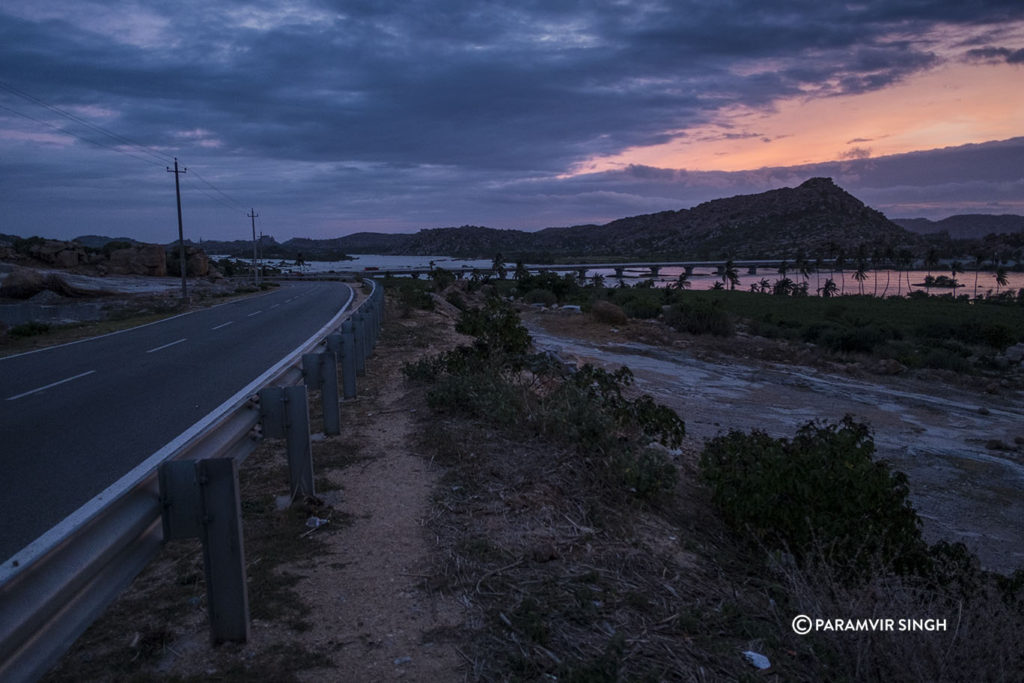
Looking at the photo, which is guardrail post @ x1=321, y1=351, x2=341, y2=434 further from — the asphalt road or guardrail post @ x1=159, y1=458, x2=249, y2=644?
guardrail post @ x1=159, y1=458, x2=249, y2=644

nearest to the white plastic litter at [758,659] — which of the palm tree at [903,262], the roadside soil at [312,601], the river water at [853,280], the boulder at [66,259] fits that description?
the roadside soil at [312,601]

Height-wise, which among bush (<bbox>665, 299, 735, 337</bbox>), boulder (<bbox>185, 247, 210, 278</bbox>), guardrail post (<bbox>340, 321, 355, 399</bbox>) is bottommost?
bush (<bbox>665, 299, 735, 337</bbox>)

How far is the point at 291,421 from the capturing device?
5102 millimetres

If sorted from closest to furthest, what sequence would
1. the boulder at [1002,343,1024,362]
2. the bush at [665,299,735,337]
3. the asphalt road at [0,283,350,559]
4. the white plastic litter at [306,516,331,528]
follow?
the white plastic litter at [306,516,331,528] < the asphalt road at [0,283,350,559] < the boulder at [1002,343,1024,362] < the bush at [665,299,735,337]

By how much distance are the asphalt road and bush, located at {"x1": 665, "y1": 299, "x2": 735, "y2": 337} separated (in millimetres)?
20811

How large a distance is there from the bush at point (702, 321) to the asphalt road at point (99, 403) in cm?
2081

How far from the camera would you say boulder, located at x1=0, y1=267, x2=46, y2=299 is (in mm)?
35750

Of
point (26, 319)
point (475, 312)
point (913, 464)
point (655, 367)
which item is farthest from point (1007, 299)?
point (26, 319)

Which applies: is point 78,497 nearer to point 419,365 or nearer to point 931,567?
point 419,365

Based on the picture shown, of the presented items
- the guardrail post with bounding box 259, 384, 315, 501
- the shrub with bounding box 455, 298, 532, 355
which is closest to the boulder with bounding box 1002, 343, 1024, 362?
the shrub with bounding box 455, 298, 532, 355

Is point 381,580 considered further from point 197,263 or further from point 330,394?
point 197,263

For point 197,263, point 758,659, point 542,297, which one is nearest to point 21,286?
point 542,297

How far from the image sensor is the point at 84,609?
8.34 ft

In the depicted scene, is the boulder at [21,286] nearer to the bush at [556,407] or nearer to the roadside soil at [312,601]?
the bush at [556,407]
